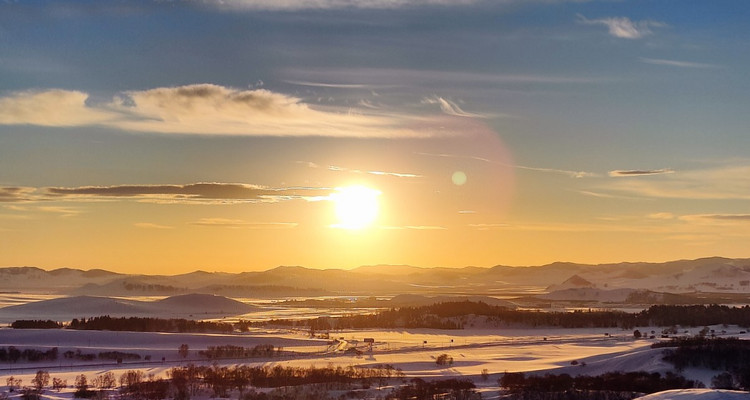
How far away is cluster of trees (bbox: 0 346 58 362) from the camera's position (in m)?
85.3

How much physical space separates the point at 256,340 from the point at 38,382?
4359 cm

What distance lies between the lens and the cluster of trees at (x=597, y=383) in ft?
191

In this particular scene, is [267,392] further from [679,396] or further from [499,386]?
[679,396]

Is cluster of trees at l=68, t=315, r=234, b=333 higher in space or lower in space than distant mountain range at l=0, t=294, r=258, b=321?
lower

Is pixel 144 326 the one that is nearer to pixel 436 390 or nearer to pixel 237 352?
pixel 237 352

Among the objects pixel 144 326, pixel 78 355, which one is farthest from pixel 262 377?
pixel 144 326

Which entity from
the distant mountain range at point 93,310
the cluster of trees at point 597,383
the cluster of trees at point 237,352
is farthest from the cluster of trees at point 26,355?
the distant mountain range at point 93,310

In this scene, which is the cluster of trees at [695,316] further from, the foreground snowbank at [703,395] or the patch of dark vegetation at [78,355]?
the foreground snowbank at [703,395]

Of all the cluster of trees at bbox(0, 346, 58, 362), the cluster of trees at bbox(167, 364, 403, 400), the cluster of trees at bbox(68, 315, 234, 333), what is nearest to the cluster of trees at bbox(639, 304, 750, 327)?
the cluster of trees at bbox(68, 315, 234, 333)

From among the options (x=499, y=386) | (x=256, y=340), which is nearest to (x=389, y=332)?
(x=256, y=340)

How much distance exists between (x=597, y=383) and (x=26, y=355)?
2365 inches

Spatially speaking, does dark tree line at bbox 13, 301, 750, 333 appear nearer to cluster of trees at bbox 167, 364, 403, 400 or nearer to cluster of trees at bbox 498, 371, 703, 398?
cluster of trees at bbox 167, 364, 403, 400

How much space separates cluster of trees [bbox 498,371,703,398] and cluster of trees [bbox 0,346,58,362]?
5019cm

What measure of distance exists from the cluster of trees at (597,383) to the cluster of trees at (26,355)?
50.2 metres
